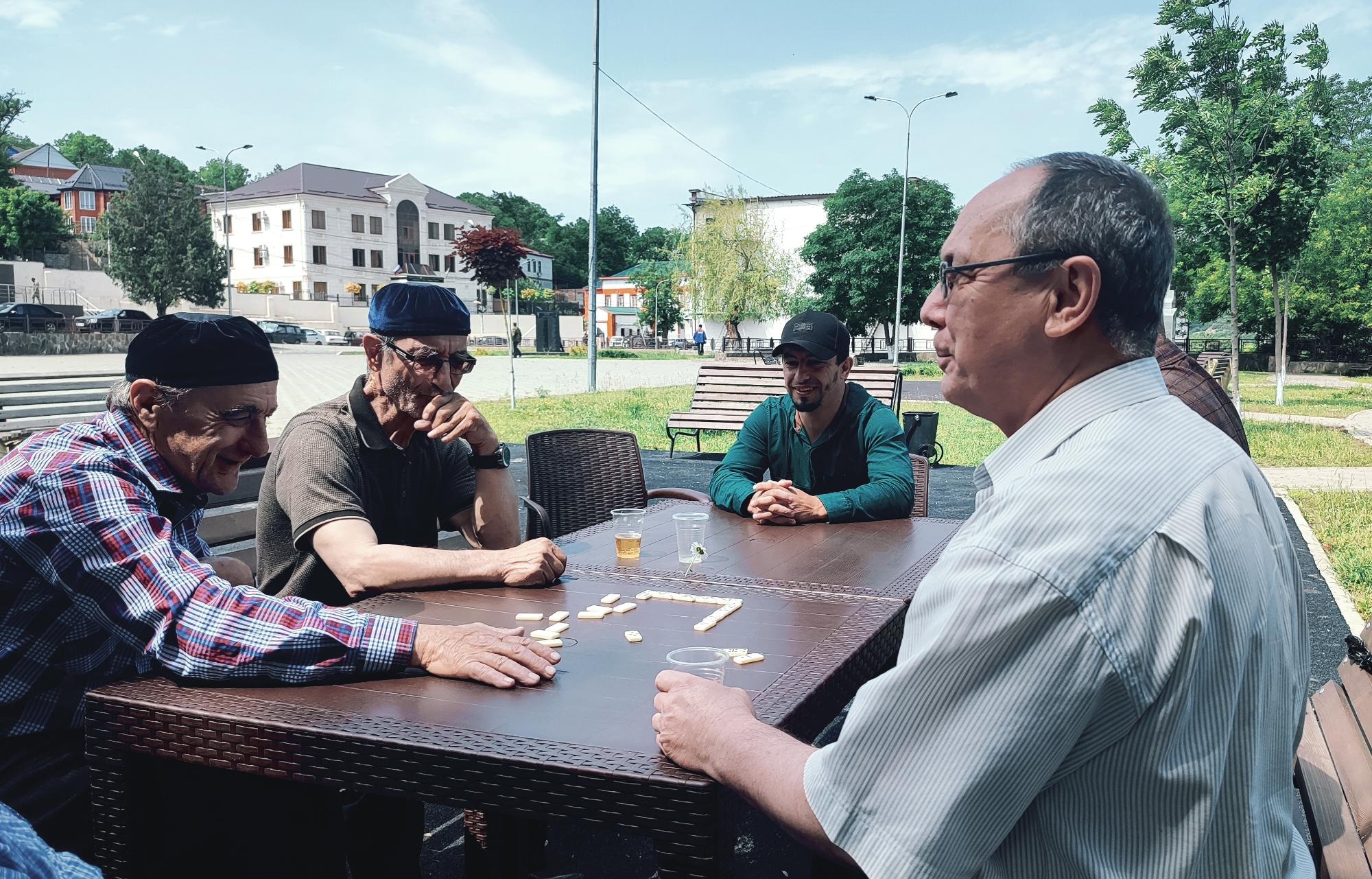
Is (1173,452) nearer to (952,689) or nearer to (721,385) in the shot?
(952,689)

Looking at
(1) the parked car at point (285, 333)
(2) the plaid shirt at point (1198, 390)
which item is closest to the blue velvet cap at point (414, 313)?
(2) the plaid shirt at point (1198, 390)

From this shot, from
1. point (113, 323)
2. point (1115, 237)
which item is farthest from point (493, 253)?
point (113, 323)

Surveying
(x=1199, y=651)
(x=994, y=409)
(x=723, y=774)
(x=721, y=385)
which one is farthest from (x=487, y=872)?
(x=721, y=385)

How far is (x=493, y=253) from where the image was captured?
17.3 m

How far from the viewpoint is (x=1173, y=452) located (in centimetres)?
121

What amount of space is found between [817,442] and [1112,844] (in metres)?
3.35

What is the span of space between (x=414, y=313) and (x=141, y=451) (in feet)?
4.00

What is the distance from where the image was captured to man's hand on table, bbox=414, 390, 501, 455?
3264 mm

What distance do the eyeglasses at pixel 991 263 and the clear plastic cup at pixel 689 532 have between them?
1718 millimetres

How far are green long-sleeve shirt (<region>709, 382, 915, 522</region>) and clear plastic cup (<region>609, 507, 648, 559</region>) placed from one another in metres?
0.96

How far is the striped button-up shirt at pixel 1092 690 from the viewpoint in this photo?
3.59ft

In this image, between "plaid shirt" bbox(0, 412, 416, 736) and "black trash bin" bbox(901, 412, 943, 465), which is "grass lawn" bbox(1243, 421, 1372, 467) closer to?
"black trash bin" bbox(901, 412, 943, 465)

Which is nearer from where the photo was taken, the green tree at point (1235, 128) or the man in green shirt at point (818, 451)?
the man in green shirt at point (818, 451)

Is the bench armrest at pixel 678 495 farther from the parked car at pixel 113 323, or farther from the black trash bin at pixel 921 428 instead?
the parked car at pixel 113 323
